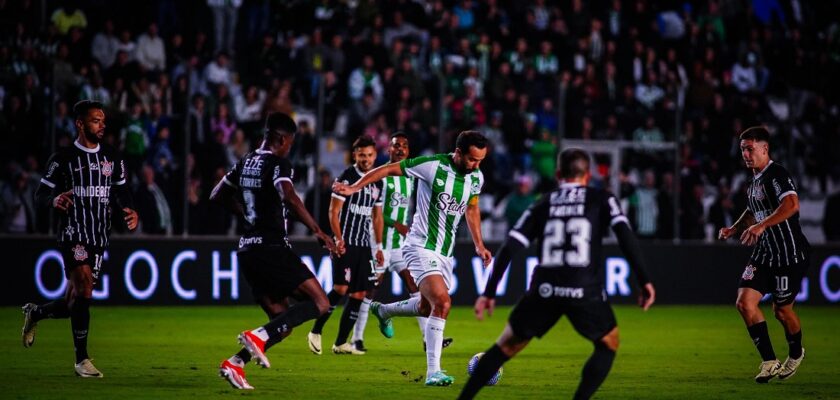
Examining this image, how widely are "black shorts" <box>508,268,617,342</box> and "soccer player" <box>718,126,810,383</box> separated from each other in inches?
136

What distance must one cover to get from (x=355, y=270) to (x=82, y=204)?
3735 mm

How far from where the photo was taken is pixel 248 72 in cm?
2114

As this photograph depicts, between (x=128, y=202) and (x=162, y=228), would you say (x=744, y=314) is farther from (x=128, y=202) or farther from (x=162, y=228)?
(x=162, y=228)

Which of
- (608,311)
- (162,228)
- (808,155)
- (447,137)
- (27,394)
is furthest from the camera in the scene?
(808,155)

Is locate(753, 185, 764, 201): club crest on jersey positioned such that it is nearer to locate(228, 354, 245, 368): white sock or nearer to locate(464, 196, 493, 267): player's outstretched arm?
locate(464, 196, 493, 267): player's outstretched arm

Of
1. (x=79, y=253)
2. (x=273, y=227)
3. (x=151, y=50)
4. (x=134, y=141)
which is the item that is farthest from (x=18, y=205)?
(x=273, y=227)

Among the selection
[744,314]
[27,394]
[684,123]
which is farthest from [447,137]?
[27,394]

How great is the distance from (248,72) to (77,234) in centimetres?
1102

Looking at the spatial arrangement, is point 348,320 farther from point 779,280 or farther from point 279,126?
point 779,280

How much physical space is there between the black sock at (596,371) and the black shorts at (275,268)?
2946 mm

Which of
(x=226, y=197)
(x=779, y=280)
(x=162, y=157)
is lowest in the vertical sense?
(x=779, y=280)

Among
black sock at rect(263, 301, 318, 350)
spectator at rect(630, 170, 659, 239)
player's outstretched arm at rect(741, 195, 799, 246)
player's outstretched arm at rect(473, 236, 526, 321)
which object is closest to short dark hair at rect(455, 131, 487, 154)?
black sock at rect(263, 301, 318, 350)

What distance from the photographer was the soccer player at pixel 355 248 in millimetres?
13062

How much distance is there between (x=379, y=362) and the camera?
1208cm
